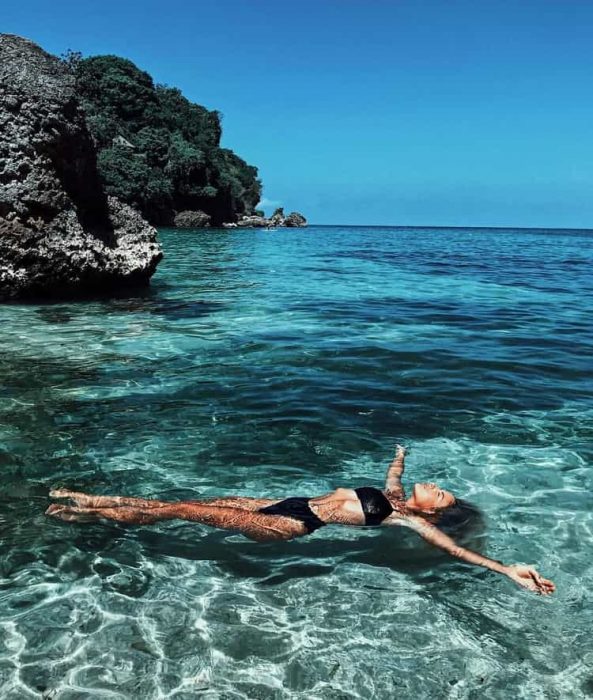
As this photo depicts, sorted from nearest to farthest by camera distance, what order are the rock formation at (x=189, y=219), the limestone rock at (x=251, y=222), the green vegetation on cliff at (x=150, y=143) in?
the green vegetation on cliff at (x=150, y=143), the rock formation at (x=189, y=219), the limestone rock at (x=251, y=222)

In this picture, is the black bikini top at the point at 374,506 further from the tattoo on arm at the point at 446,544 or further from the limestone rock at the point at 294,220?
the limestone rock at the point at 294,220

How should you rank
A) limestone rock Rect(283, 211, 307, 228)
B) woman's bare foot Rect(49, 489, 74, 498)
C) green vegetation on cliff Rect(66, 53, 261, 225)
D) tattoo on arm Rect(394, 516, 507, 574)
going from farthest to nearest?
limestone rock Rect(283, 211, 307, 228)
green vegetation on cliff Rect(66, 53, 261, 225)
woman's bare foot Rect(49, 489, 74, 498)
tattoo on arm Rect(394, 516, 507, 574)

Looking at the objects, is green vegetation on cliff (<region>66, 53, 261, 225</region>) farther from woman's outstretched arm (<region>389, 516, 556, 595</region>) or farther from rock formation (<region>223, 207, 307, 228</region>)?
woman's outstretched arm (<region>389, 516, 556, 595</region>)

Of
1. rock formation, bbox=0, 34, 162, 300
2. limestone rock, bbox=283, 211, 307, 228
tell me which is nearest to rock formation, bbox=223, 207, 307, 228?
limestone rock, bbox=283, 211, 307, 228

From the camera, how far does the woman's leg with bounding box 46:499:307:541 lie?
462cm

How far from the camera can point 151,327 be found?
461 inches

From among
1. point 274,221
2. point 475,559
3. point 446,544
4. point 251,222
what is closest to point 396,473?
point 446,544

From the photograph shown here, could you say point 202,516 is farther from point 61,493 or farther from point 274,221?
point 274,221

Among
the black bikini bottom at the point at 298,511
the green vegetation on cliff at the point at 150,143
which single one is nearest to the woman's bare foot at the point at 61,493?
the black bikini bottom at the point at 298,511

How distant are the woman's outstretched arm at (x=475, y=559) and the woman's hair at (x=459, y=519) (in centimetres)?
18

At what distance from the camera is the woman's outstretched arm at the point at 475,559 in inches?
157

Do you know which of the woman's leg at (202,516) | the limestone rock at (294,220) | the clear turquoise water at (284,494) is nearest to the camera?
the clear turquoise water at (284,494)

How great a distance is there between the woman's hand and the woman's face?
814 mm

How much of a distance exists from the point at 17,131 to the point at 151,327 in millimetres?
5345
